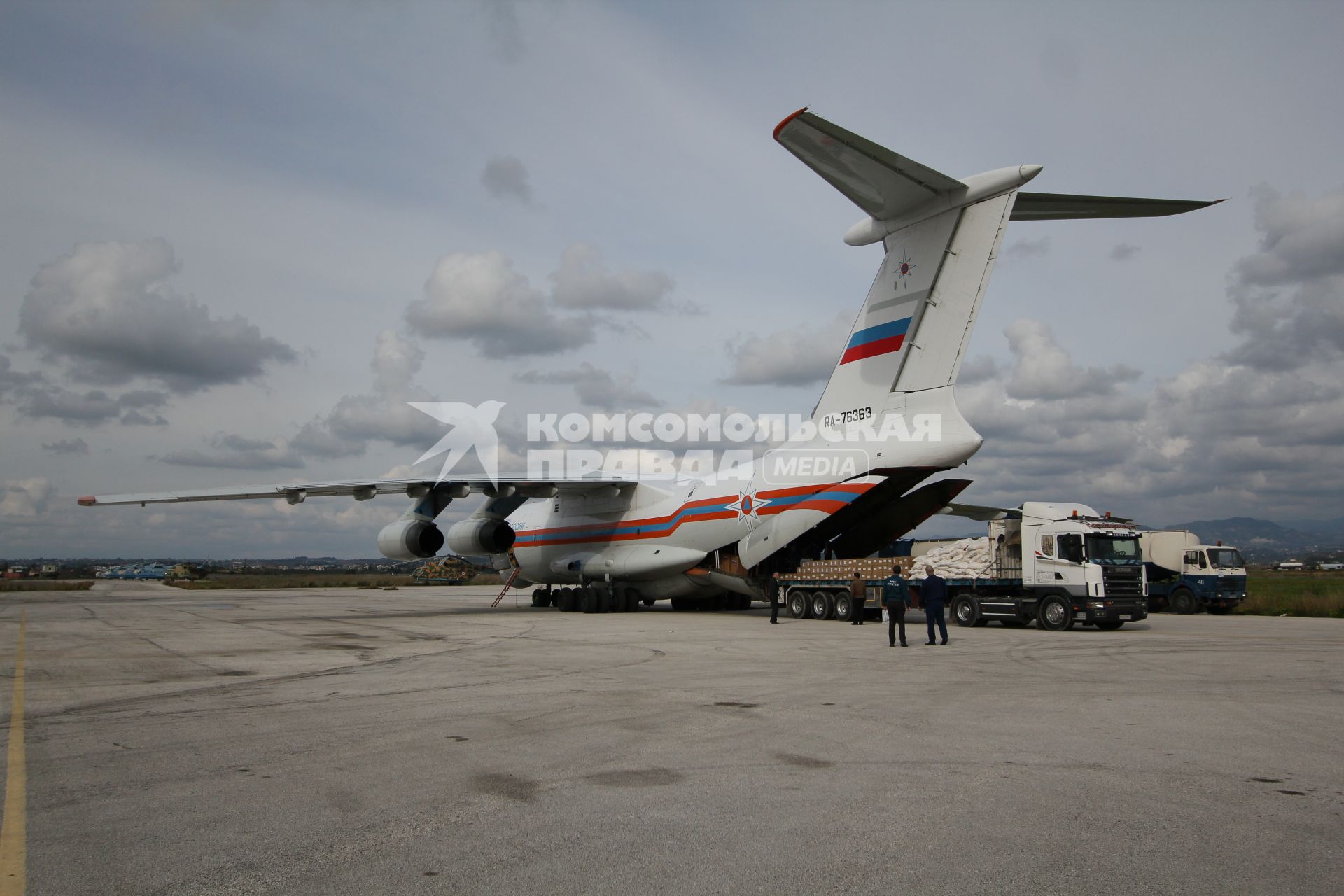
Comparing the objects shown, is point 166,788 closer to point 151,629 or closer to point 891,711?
point 891,711

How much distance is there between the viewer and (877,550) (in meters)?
21.2

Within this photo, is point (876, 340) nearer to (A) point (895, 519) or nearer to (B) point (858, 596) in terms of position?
(A) point (895, 519)

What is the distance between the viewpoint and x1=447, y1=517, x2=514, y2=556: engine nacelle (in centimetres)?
2461

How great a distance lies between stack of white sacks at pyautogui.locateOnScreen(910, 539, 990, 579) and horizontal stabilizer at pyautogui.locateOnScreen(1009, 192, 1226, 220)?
263 inches

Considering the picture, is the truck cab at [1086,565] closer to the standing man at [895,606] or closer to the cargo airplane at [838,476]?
the cargo airplane at [838,476]

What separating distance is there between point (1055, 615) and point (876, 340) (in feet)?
20.2

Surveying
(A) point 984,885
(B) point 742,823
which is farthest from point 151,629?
(A) point 984,885

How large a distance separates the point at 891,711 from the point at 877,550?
1359cm

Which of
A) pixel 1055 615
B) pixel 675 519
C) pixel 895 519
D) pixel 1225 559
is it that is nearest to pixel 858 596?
pixel 895 519

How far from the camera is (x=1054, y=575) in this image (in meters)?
17.2

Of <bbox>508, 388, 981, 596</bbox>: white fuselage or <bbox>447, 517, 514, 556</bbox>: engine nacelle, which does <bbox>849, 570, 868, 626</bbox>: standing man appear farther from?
<bbox>447, 517, 514, 556</bbox>: engine nacelle

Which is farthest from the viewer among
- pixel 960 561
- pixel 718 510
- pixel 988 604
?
pixel 718 510

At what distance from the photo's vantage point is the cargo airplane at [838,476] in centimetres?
1463

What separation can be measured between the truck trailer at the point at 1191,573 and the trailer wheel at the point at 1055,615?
8444 millimetres
